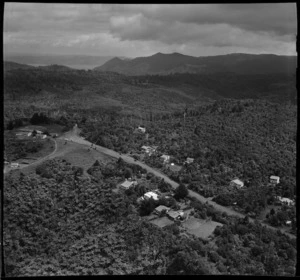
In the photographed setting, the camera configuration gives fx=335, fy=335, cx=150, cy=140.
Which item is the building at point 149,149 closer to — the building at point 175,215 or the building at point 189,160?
the building at point 189,160

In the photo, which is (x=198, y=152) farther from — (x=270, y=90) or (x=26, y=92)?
(x=26, y=92)

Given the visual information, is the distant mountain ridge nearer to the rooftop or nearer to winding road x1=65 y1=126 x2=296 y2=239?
winding road x1=65 y1=126 x2=296 y2=239

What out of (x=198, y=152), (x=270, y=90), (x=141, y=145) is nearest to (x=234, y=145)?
(x=198, y=152)

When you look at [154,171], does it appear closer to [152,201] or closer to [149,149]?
[149,149]

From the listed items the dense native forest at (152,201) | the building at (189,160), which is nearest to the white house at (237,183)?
the dense native forest at (152,201)

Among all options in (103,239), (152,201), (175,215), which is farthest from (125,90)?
(103,239)

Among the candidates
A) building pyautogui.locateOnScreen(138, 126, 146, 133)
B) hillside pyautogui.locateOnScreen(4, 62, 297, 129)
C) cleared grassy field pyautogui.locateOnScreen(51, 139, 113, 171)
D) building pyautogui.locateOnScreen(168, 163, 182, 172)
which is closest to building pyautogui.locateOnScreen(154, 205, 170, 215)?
cleared grassy field pyautogui.locateOnScreen(51, 139, 113, 171)
